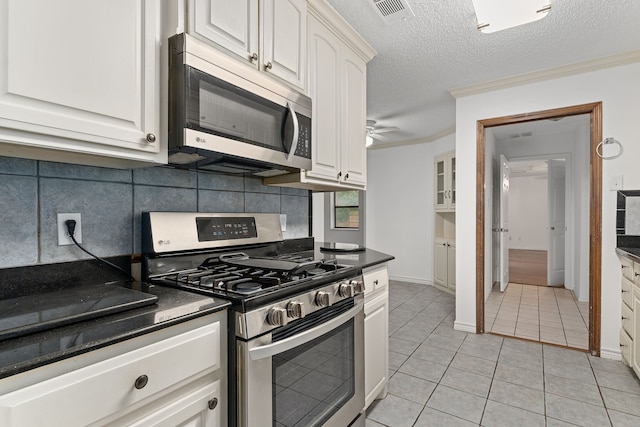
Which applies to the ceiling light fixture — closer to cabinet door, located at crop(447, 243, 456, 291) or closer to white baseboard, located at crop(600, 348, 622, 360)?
white baseboard, located at crop(600, 348, 622, 360)

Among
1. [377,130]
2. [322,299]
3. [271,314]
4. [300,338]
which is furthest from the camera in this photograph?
[377,130]

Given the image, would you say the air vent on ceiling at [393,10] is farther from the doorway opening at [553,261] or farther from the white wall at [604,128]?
the doorway opening at [553,261]

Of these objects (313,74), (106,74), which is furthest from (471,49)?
(106,74)

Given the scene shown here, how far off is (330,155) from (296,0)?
833 mm

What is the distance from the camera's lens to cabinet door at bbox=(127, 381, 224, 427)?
2.75ft

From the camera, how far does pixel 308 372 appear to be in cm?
129

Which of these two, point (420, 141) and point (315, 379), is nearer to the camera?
point (315, 379)

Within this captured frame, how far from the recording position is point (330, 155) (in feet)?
6.46

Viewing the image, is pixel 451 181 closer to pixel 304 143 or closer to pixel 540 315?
pixel 540 315

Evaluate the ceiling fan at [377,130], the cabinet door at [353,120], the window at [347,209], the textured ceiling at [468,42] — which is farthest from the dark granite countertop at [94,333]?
the window at [347,209]

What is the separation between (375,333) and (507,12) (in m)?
2.00

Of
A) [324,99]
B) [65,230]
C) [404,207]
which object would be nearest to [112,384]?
[65,230]

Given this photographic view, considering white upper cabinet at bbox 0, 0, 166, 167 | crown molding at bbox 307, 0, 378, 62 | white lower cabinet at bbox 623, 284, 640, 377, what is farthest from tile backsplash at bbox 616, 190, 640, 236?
white upper cabinet at bbox 0, 0, 166, 167

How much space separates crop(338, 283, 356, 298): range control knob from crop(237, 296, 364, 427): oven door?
0.05m
